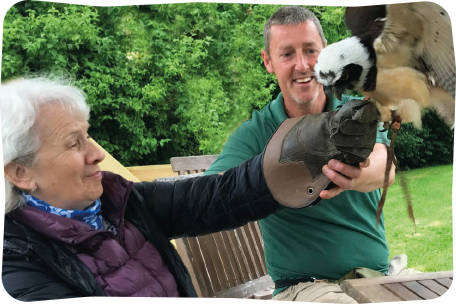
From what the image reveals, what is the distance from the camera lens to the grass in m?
3.58

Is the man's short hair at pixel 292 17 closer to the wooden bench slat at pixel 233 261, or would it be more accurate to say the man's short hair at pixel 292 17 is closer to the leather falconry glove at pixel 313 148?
the leather falconry glove at pixel 313 148

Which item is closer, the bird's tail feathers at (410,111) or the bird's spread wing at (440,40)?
the bird's spread wing at (440,40)

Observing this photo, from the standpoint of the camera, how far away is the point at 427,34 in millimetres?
1179

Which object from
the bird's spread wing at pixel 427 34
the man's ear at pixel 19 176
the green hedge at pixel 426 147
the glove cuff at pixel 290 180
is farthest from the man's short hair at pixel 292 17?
the man's ear at pixel 19 176

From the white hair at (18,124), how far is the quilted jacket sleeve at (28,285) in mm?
153

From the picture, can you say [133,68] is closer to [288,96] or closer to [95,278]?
[288,96]

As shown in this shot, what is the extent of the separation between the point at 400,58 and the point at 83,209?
968 mm

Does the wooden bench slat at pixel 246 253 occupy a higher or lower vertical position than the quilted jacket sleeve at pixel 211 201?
lower

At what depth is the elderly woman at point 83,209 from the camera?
1.05m

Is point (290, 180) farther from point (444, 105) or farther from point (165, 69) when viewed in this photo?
point (165, 69)

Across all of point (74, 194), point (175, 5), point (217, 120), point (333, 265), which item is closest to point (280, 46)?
point (333, 265)

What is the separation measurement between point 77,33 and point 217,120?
1537mm

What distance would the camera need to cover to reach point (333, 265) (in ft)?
5.17

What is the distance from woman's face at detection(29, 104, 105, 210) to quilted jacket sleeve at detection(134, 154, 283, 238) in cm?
24
